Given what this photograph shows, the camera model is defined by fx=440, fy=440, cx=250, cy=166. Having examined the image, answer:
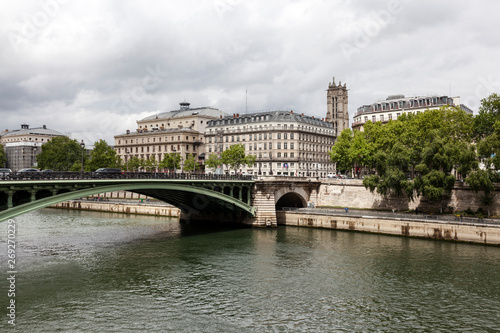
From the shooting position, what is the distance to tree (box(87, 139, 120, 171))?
11462 centimetres

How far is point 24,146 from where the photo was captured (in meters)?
176

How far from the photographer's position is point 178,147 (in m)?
128


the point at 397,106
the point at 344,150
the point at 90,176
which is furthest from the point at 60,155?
the point at 90,176

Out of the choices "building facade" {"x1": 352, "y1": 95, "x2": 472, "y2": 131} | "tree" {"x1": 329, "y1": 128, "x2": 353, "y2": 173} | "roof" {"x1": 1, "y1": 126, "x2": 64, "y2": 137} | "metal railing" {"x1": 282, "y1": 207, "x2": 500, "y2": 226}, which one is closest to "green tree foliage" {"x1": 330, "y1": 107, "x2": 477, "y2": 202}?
"tree" {"x1": 329, "y1": 128, "x2": 353, "y2": 173}

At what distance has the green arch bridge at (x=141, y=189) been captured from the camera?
Answer: 3372 cm

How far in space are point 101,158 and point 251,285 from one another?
305 ft

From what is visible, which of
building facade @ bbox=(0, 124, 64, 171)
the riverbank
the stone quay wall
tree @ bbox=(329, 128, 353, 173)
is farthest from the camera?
building facade @ bbox=(0, 124, 64, 171)

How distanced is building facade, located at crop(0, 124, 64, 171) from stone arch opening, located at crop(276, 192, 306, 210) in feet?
434

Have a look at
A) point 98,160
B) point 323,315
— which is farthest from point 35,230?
point 98,160

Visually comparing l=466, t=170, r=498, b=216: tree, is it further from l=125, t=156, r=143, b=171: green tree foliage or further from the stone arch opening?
l=125, t=156, r=143, b=171: green tree foliage

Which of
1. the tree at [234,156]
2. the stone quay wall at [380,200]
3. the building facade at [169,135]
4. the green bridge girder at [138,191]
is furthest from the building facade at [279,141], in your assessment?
the green bridge girder at [138,191]

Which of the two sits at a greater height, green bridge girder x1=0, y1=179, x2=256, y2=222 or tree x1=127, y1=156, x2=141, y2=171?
tree x1=127, y1=156, x2=141, y2=171

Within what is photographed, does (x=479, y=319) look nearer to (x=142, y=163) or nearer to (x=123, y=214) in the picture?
(x=123, y=214)

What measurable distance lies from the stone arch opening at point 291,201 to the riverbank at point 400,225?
7.23 meters
